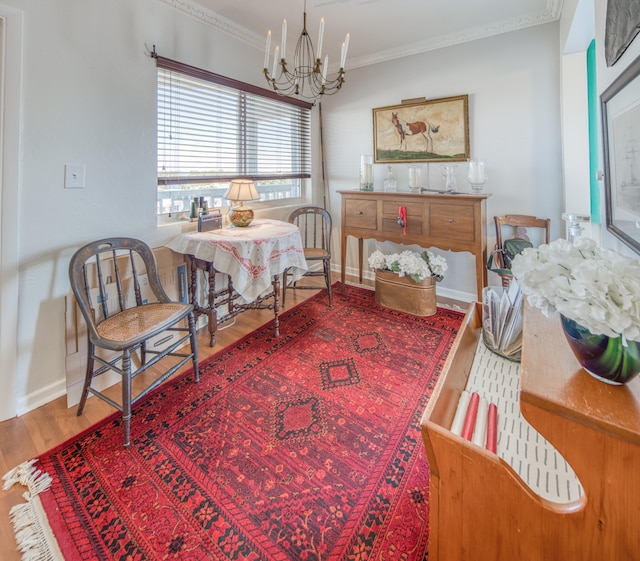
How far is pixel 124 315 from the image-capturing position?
73.7 inches

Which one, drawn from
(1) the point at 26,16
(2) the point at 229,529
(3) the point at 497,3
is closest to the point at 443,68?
(3) the point at 497,3

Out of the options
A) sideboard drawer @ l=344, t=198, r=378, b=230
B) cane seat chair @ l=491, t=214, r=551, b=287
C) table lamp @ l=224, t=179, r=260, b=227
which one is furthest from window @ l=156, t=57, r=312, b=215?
cane seat chair @ l=491, t=214, r=551, b=287

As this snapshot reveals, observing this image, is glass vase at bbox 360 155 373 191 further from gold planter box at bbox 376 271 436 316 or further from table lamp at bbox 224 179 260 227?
table lamp at bbox 224 179 260 227

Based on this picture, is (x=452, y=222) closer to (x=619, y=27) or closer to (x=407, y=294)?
(x=407, y=294)

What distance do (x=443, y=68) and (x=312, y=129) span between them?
4.94 feet

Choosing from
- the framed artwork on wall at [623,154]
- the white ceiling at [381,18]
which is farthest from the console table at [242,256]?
the framed artwork on wall at [623,154]

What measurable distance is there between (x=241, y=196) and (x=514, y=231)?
2373 mm

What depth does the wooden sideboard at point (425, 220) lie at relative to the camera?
272 centimetres

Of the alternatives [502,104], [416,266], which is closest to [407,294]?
[416,266]

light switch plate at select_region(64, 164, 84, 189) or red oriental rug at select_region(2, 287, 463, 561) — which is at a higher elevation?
light switch plate at select_region(64, 164, 84, 189)

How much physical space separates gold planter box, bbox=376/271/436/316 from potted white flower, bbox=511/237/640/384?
2177mm

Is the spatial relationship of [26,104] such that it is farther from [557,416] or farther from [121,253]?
[557,416]

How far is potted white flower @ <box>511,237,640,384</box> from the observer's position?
593 mm

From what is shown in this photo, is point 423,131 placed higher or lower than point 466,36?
lower
